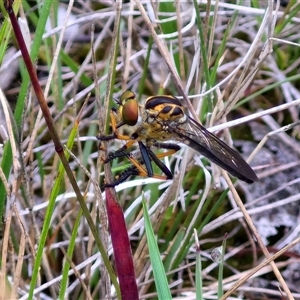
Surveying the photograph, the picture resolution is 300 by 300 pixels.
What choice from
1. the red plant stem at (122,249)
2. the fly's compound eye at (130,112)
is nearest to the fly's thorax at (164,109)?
the fly's compound eye at (130,112)

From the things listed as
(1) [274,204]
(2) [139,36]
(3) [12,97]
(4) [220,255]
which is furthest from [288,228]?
(3) [12,97]

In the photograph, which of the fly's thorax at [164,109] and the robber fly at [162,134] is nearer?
the robber fly at [162,134]

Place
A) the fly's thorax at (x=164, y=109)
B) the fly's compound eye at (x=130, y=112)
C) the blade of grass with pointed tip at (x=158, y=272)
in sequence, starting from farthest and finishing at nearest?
the fly's thorax at (x=164, y=109) → the fly's compound eye at (x=130, y=112) → the blade of grass with pointed tip at (x=158, y=272)

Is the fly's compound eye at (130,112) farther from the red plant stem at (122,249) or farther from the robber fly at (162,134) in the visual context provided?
the red plant stem at (122,249)

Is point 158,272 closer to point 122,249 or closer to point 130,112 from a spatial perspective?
point 122,249

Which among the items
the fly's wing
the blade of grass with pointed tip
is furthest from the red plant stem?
the fly's wing

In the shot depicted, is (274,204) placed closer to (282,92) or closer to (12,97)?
(282,92)

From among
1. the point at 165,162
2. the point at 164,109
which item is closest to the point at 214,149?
the point at 164,109
